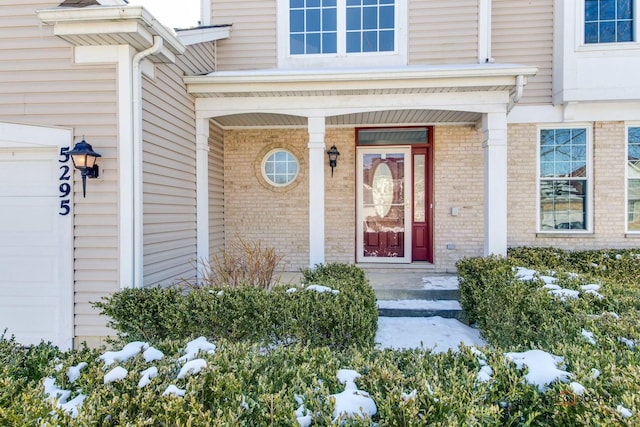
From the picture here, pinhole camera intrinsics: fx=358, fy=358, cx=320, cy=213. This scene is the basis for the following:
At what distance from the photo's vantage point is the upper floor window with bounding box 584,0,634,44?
20.4 feet

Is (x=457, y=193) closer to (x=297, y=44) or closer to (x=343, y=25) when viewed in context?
(x=343, y=25)

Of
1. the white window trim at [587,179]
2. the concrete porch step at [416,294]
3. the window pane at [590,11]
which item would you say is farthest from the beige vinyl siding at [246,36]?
the window pane at [590,11]

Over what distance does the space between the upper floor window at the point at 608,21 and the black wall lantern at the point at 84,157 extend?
790 centimetres

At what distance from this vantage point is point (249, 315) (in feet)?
11.0

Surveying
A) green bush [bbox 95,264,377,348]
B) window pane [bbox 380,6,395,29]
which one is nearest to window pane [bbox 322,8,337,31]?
window pane [bbox 380,6,395,29]

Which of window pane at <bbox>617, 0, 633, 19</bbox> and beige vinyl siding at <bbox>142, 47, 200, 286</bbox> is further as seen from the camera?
window pane at <bbox>617, 0, 633, 19</bbox>

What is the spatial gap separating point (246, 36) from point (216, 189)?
9.68 feet

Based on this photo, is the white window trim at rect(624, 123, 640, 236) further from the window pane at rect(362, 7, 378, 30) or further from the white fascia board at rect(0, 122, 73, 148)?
the white fascia board at rect(0, 122, 73, 148)

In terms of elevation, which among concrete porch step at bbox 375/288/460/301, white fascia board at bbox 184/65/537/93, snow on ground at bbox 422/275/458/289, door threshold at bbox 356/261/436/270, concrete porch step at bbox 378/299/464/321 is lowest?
concrete porch step at bbox 378/299/464/321

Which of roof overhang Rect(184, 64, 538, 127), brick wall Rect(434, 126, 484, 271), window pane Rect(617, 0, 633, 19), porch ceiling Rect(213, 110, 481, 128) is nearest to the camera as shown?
roof overhang Rect(184, 64, 538, 127)

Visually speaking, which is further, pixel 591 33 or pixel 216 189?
pixel 216 189

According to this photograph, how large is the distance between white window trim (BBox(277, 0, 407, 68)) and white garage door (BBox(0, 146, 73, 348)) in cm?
427

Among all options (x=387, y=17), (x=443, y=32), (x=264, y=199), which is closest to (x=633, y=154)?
(x=443, y=32)

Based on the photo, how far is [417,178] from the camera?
723 centimetres
